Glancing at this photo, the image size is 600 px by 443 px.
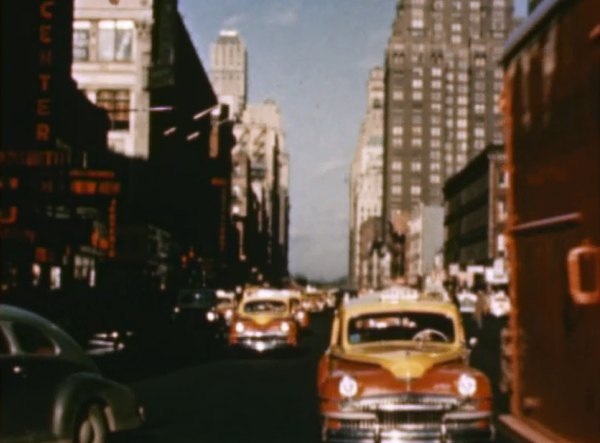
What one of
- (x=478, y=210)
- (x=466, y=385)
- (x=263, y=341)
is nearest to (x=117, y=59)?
(x=263, y=341)

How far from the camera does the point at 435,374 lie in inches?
474

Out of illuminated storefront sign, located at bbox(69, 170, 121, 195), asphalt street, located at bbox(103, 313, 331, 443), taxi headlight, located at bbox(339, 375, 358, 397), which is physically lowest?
asphalt street, located at bbox(103, 313, 331, 443)

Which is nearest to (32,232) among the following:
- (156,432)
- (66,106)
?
(66,106)

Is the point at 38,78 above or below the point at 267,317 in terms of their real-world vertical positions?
above

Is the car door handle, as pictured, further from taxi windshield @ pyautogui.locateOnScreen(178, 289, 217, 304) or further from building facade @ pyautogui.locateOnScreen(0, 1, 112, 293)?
taxi windshield @ pyautogui.locateOnScreen(178, 289, 217, 304)

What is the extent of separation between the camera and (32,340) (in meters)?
11.3

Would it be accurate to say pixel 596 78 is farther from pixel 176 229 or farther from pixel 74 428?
pixel 176 229

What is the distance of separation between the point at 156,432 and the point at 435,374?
4.77 meters

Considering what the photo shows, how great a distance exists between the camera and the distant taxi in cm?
3303

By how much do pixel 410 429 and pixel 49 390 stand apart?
132 inches

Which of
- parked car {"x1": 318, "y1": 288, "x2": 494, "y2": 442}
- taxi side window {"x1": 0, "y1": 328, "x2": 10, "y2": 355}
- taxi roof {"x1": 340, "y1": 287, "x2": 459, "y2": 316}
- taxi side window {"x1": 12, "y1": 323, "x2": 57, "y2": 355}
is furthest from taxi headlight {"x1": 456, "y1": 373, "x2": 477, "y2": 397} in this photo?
taxi side window {"x1": 0, "y1": 328, "x2": 10, "y2": 355}

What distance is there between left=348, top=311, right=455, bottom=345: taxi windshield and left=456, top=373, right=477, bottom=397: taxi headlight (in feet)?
4.62

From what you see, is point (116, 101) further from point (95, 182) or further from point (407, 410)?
point (407, 410)

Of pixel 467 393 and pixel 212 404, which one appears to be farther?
pixel 212 404
